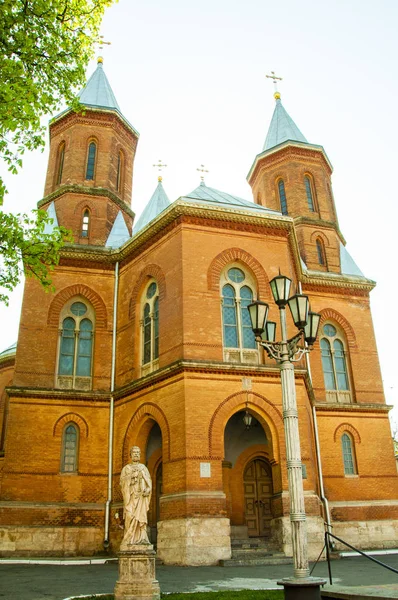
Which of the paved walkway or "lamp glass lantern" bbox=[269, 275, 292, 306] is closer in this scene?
"lamp glass lantern" bbox=[269, 275, 292, 306]

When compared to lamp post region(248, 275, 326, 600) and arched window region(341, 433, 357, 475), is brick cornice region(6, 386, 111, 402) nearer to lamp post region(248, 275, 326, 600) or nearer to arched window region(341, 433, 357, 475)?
arched window region(341, 433, 357, 475)

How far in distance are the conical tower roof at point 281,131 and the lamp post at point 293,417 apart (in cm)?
2073

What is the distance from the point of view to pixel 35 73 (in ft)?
38.9

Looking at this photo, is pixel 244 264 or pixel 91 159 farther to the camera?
pixel 91 159

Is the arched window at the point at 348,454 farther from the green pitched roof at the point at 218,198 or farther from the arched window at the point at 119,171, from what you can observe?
the arched window at the point at 119,171

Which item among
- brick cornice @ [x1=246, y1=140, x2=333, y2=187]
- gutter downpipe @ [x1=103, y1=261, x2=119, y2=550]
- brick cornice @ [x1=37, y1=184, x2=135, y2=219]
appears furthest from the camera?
brick cornice @ [x1=246, y1=140, x2=333, y2=187]

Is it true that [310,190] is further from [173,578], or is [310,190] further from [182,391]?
[173,578]

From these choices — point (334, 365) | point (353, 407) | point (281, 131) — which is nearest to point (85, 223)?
point (281, 131)

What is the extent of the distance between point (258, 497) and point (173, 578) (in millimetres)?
8037

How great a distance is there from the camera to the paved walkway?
34.6ft

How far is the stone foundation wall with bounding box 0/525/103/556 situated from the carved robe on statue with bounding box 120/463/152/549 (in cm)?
949

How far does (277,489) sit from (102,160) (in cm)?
1633

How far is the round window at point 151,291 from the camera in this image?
66.9 ft

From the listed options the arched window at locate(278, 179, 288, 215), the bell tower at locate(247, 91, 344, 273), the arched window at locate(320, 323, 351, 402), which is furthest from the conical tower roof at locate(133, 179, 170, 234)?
the arched window at locate(320, 323, 351, 402)
